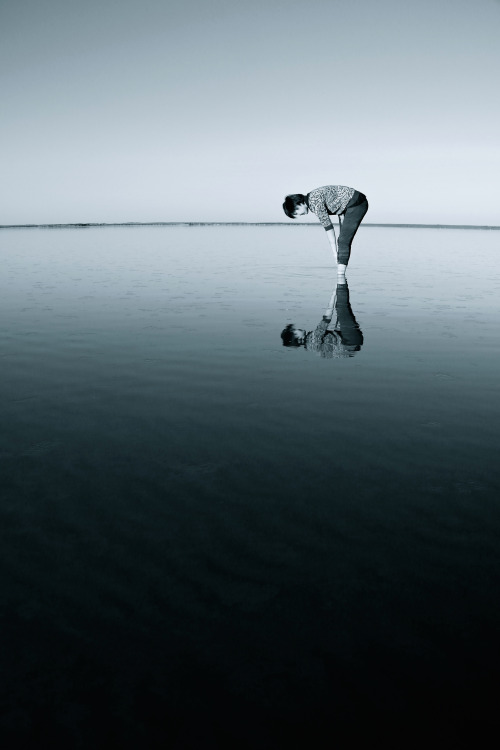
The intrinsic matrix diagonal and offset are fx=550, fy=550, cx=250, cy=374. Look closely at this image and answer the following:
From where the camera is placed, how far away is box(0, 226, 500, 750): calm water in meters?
2.66

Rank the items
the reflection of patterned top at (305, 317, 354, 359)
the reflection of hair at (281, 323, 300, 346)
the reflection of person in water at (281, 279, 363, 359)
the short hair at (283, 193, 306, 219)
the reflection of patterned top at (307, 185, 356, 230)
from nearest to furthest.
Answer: the reflection of patterned top at (305, 317, 354, 359), the reflection of person in water at (281, 279, 363, 359), the reflection of hair at (281, 323, 300, 346), the short hair at (283, 193, 306, 219), the reflection of patterned top at (307, 185, 356, 230)

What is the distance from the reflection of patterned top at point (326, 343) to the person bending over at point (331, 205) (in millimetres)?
4473

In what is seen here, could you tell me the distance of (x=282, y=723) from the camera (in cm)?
254

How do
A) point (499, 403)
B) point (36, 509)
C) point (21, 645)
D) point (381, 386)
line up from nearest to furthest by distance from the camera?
point (21, 645) → point (36, 509) → point (499, 403) → point (381, 386)

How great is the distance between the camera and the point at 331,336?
39.1 feet

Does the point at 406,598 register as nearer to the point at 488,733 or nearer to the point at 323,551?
the point at 323,551

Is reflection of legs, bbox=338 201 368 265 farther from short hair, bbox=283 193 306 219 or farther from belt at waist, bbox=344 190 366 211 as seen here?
short hair, bbox=283 193 306 219

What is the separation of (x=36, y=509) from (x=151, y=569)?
1328 mm

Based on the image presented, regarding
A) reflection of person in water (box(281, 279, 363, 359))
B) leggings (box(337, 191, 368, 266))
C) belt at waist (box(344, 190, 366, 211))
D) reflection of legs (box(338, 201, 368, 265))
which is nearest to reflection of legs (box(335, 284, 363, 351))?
reflection of person in water (box(281, 279, 363, 359))

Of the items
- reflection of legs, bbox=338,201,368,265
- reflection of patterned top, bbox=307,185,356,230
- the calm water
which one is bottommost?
the calm water

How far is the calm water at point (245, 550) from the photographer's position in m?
2.66

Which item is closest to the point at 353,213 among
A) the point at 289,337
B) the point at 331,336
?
the point at 331,336

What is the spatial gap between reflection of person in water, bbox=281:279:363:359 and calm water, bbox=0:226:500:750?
3.78 feet

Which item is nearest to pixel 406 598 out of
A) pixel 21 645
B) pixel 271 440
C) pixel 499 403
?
pixel 21 645
